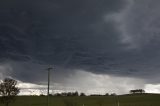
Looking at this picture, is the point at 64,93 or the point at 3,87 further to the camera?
the point at 64,93

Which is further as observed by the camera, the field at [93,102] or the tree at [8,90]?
the field at [93,102]

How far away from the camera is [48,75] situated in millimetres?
55156

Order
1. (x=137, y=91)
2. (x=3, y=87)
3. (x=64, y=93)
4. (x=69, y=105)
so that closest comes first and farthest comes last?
(x=3, y=87) < (x=69, y=105) < (x=64, y=93) < (x=137, y=91)

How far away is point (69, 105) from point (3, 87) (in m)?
28.4

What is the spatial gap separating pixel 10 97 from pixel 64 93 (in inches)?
4106

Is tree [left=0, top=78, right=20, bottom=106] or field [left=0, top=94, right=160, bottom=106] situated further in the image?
field [left=0, top=94, right=160, bottom=106]

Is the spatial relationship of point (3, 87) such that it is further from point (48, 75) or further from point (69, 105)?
point (69, 105)

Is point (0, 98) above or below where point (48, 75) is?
below

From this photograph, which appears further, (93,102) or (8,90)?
(93,102)

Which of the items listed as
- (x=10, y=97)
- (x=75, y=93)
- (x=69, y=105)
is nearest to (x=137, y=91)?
(x=75, y=93)

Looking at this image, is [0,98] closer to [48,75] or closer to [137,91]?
[48,75]

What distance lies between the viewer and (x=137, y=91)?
187 meters

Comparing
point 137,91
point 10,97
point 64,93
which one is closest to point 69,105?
point 10,97

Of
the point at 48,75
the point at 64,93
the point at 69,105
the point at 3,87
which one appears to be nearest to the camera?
the point at 48,75
